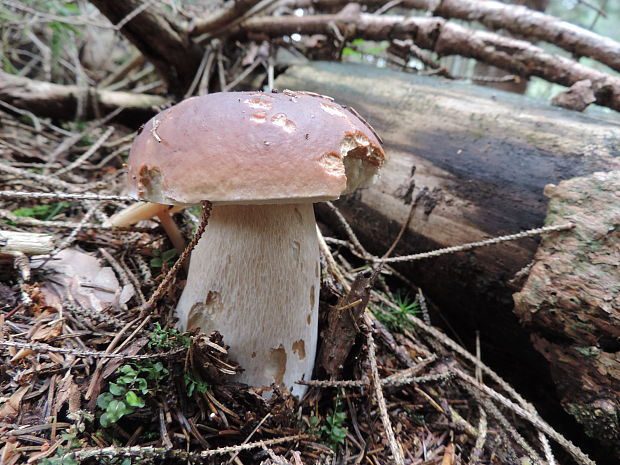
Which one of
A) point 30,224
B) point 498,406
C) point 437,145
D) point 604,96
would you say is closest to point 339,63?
point 437,145

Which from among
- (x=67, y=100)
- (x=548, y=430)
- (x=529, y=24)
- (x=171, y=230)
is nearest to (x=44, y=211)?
(x=171, y=230)

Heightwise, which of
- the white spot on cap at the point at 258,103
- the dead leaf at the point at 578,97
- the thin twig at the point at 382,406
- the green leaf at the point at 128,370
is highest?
the dead leaf at the point at 578,97

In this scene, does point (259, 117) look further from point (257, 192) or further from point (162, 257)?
point (162, 257)

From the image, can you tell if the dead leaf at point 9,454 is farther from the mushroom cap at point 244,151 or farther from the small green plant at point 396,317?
the small green plant at point 396,317

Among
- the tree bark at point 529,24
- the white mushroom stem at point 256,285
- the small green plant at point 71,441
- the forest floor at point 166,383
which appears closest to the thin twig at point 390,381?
the forest floor at point 166,383

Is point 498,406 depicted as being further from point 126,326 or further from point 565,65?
point 565,65

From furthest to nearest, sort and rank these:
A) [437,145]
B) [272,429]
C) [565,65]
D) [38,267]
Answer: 1. [565,65]
2. [437,145]
3. [38,267]
4. [272,429]
